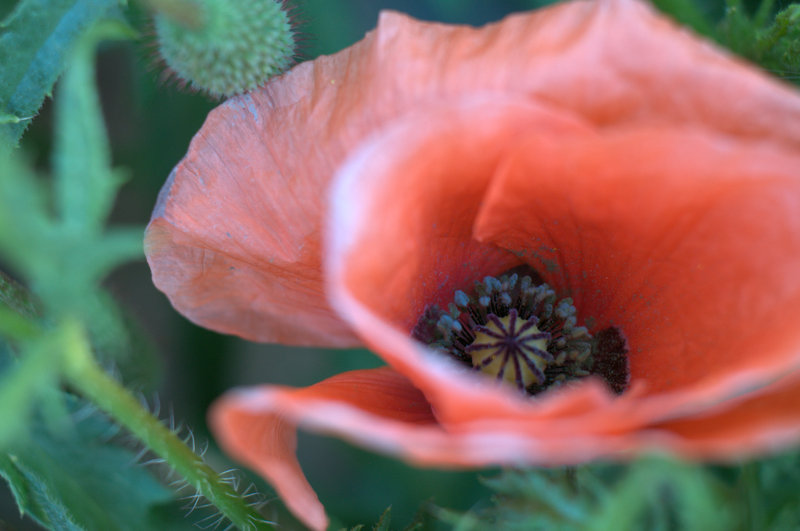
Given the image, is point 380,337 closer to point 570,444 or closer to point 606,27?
point 570,444

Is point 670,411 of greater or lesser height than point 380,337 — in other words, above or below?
below

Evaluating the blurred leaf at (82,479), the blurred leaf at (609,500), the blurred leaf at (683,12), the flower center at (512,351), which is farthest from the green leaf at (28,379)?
the blurred leaf at (683,12)

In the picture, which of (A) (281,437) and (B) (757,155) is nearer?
(B) (757,155)

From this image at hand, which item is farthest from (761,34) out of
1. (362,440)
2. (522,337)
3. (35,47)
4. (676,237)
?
(35,47)

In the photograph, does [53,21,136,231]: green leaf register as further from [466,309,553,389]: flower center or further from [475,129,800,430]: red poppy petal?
[466,309,553,389]: flower center

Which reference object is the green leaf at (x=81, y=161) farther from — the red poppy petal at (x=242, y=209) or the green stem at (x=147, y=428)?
the red poppy petal at (x=242, y=209)

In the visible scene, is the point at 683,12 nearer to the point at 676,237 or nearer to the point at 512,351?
the point at 676,237

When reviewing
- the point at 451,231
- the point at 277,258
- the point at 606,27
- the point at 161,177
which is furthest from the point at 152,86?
the point at 606,27
